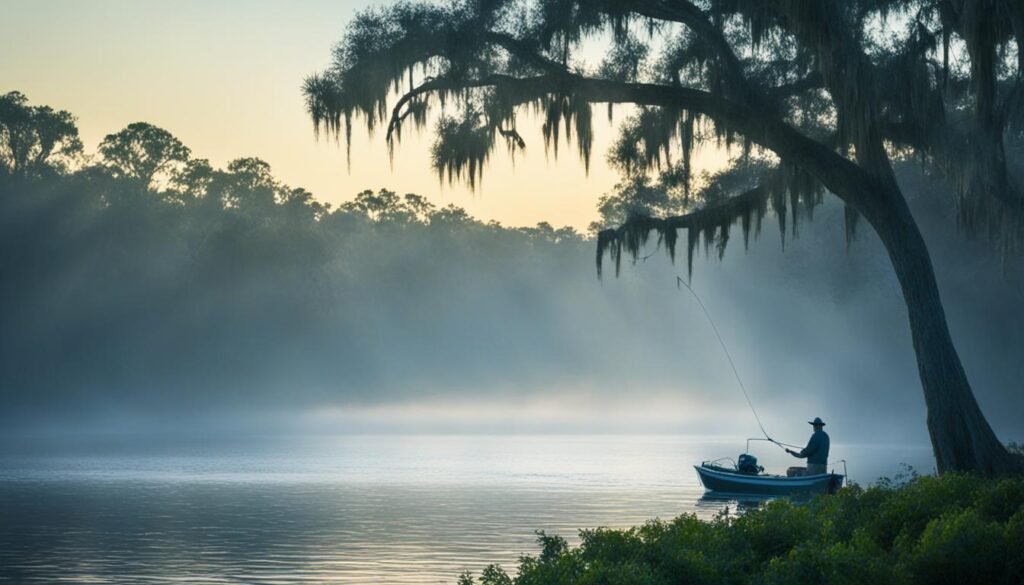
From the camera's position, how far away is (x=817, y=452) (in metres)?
34.0

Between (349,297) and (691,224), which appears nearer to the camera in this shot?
(691,224)

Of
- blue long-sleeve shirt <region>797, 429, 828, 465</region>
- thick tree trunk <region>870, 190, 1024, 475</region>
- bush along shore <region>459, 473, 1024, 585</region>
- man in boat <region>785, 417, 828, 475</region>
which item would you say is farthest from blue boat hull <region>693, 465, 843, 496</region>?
bush along shore <region>459, 473, 1024, 585</region>

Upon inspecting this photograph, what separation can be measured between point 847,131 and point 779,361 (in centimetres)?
9277

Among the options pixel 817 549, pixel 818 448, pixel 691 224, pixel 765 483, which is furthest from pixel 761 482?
pixel 817 549

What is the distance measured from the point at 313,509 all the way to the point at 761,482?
1053 centimetres

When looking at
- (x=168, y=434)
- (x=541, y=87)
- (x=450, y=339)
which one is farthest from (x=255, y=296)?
(x=541, y=87)

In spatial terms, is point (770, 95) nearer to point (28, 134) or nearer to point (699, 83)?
point (699, 83)

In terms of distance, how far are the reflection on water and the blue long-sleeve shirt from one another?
82.4 inches

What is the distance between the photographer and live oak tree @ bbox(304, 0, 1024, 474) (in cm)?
2272

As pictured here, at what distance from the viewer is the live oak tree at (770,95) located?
894 inches

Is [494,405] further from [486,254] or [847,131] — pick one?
[847,131]

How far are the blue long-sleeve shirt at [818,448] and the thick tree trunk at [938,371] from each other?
10455 millimetres

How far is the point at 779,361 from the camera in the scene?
11456cm

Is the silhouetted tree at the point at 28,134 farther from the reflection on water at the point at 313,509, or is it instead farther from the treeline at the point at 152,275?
the reflection on water at the point at 313,509
